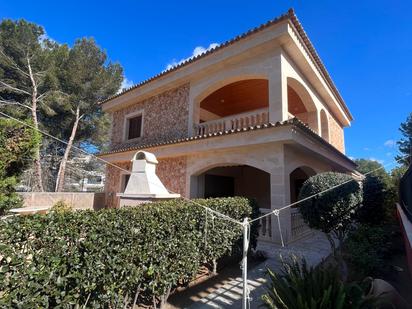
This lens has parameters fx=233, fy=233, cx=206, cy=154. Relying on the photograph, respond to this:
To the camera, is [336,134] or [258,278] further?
[336,134]

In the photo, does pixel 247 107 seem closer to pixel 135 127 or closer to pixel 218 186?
pixel 218 186

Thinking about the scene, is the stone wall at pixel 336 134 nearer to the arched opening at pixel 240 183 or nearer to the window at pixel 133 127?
the arched opening at pixel 240 183

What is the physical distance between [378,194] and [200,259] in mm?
7036

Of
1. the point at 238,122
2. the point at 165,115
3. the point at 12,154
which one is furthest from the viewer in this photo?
the point at 165,115

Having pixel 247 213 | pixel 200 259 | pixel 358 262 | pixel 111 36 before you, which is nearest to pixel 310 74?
pixel 247 213

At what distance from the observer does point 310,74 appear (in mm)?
11195

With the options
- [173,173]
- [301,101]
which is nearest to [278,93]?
[301,101]

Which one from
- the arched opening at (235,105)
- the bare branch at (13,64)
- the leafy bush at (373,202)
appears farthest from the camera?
the bare branch at (13,64)

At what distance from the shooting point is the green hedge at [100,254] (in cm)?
254

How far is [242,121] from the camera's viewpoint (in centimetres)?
983

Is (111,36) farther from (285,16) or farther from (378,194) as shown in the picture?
(378,194)

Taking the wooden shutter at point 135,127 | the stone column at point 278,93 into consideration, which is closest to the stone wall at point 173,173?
the wooden shutter at point 135,127

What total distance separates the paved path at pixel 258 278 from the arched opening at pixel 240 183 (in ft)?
19.2

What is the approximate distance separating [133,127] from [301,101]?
10.7 meters
